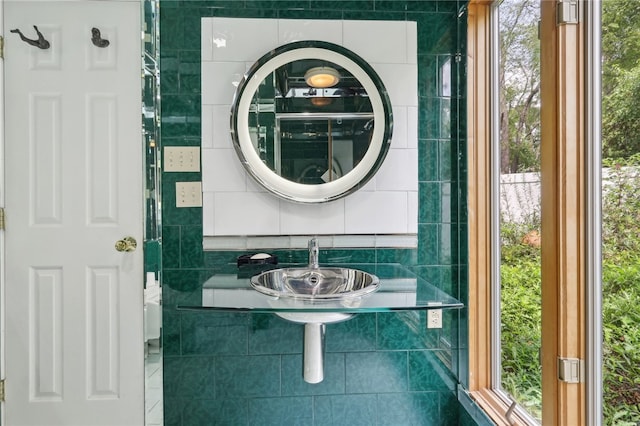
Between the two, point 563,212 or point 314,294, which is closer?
point 563,212

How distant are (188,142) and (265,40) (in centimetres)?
58

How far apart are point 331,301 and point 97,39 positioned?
5.08ft

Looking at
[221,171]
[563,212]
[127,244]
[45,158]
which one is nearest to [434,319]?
[563,212]

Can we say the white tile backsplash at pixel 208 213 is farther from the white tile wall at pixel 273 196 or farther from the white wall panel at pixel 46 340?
the white wall panel at pixel 46 340

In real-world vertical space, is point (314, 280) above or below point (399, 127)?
below

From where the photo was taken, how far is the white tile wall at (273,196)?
165 centimetres

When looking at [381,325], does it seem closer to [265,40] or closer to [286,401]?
[286,401]

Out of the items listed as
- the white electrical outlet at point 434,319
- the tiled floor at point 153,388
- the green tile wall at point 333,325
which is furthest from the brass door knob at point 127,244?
the white electrical outlet at point 434,319

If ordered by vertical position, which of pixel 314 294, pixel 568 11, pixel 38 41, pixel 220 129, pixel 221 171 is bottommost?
pixel 314 294

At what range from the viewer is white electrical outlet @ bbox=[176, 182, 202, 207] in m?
1.65

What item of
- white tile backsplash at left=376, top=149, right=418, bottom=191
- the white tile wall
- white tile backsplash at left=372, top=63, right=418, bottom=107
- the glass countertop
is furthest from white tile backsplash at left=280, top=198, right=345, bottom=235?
white tile backsplash at left=372, top=63, right=418, bottom=107

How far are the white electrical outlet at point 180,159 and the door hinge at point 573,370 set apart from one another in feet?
5.04

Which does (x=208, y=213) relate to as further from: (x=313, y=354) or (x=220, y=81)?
(x=313, y=354)

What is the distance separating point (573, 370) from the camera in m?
1.06
